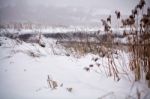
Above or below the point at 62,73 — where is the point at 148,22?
above

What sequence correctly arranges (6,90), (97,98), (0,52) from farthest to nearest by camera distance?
1. (0,52)
2. (6,90)
3. (97,98)

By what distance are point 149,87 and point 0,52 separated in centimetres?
181

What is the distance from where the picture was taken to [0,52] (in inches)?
103

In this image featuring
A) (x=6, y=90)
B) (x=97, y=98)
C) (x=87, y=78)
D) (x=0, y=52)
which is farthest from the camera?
Answer: (x=0, y=52)

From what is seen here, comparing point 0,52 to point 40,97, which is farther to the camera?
point 0,52

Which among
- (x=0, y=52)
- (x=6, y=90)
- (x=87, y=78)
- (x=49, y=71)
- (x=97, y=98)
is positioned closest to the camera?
(x=97, y=98)

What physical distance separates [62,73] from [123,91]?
56 centimetres

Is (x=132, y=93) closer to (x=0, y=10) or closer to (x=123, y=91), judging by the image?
(x=123, y=91)

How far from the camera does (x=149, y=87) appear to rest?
1638mm

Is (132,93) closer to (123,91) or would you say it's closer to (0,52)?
(123,91)

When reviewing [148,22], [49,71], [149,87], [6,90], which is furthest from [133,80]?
[6,90]

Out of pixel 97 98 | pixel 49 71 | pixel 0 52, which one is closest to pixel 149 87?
pixel 97 98

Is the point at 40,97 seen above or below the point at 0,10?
below

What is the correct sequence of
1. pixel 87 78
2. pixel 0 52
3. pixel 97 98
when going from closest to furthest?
pixel 97 98
pixel 87 78
pixel 0 52
